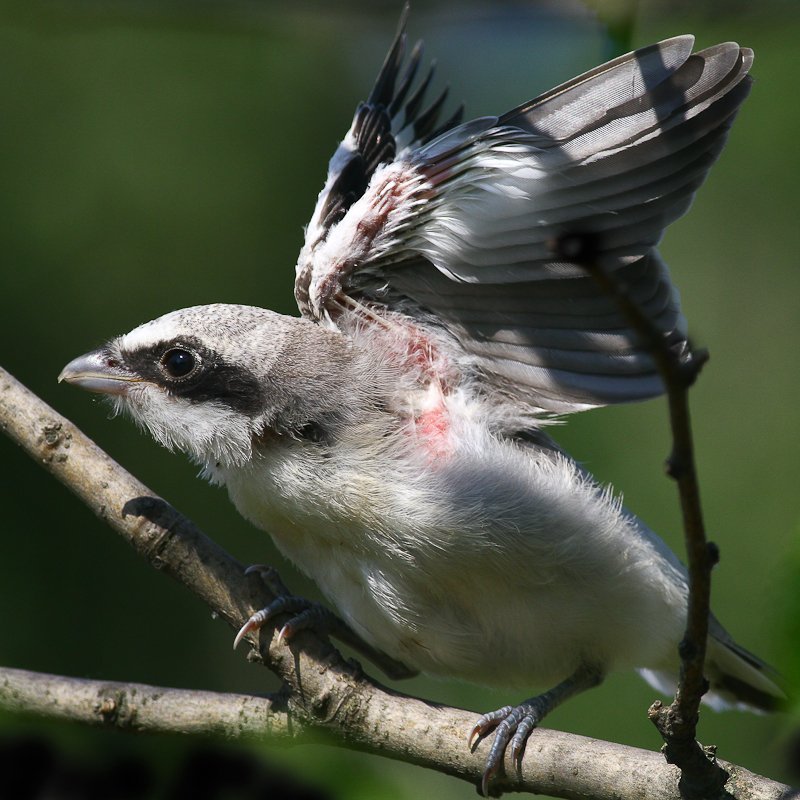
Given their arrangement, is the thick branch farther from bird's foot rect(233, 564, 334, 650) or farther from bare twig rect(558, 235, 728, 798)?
bare twig rect(558, 235, 728, 798)

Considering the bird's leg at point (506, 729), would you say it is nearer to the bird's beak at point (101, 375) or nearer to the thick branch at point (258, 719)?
the thick branch at point (258, 719)

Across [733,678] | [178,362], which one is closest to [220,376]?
[178,362]

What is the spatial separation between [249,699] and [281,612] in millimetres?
274

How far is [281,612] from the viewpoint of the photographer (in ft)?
10.7

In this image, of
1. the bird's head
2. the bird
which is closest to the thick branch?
the bird

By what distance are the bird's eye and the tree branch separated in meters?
0.36

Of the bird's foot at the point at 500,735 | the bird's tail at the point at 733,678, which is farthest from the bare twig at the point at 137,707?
the bird's tail at the point at 733,678

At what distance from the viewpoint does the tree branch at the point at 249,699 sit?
110 inches

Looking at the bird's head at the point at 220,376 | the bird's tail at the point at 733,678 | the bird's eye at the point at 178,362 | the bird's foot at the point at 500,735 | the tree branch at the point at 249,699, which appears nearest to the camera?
the tree branch at the point at 249,699

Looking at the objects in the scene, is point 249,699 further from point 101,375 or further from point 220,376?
point 101,375

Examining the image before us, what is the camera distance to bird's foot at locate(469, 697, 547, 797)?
9.57 feet

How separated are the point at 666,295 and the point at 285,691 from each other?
5.72 feet

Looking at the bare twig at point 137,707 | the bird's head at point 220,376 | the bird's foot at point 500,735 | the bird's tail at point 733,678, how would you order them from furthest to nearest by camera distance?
1. the bird's tail at point 733,678
2. the bird's head at point 220,376
3. the bare twig at point 137,707
4. the bird's foot at point 500,735

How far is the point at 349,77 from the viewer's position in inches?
317
